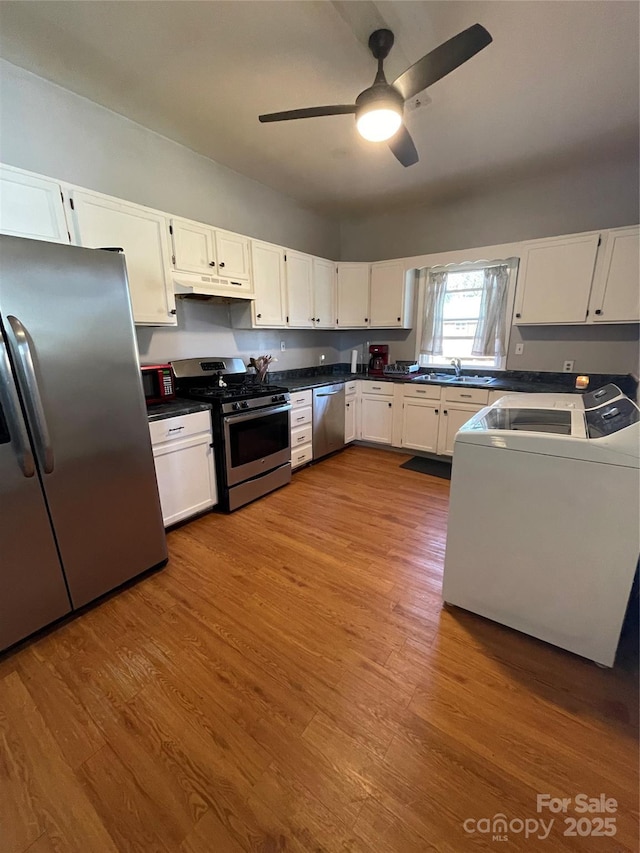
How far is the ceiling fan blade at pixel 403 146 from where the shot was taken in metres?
1.91

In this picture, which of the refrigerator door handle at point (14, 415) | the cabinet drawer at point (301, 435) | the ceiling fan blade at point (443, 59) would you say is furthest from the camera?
the cabinet drawer at point (301, 435)

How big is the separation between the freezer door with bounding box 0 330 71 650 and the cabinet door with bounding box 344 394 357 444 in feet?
9.98

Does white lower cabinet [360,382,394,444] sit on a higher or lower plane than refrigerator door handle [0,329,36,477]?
lower

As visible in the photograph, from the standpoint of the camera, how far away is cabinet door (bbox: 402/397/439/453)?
3.70 meters

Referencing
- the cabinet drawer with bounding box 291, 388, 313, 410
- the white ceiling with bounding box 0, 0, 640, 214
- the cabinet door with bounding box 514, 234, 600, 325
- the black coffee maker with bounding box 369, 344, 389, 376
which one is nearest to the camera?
the white ceiling with bounding box 0, 0, 640, 214

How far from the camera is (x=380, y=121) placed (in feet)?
5.53

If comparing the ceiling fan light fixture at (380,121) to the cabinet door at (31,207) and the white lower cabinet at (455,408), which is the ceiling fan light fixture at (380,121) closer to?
the cabinet door at (31,207)

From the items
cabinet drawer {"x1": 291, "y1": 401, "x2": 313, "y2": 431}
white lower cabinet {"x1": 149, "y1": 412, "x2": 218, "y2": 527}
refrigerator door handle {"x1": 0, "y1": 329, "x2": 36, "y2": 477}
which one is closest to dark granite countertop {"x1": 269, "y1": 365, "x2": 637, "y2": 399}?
cabinet drawer {"x1": 291, "y1": 401, "x2": 313, "y2": 431}

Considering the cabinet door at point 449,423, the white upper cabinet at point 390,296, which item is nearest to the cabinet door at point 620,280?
the cabinet door at point 449,423

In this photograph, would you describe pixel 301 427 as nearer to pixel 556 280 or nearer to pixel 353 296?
pixel 353 296

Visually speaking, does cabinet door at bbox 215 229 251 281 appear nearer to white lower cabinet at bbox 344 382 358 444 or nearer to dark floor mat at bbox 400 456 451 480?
white lower cabinet at bbox 344 382 358 444

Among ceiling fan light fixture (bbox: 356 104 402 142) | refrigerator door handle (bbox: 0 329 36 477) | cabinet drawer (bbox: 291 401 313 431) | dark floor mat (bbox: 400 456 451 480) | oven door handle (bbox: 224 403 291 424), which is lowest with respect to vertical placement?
dark floor mat (bbox: 400 456 451 480)

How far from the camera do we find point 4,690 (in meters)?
1.41

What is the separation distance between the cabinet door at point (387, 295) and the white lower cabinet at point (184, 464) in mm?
2559
